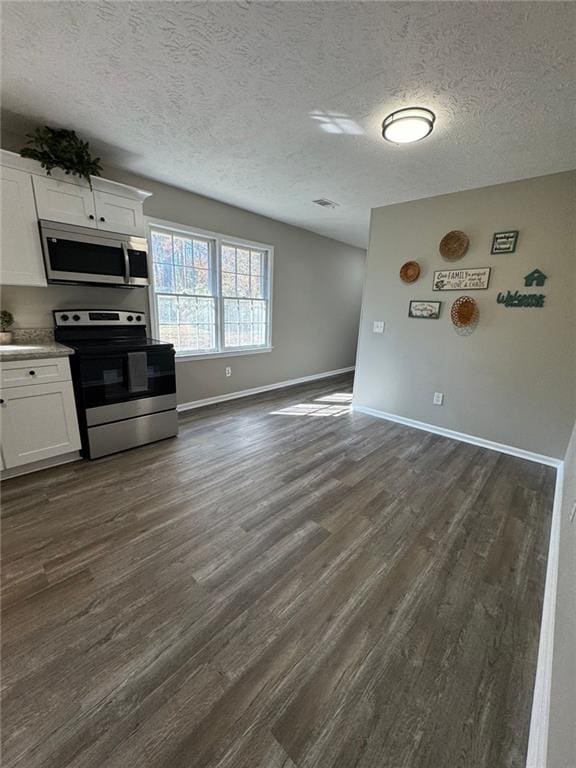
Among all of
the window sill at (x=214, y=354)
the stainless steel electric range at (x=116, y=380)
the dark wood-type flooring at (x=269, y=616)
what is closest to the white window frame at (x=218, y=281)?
the window sill at (x=214, y=354)

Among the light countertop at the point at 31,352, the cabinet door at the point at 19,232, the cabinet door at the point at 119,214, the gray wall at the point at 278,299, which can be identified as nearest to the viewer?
the light countertop at the point at 31,352

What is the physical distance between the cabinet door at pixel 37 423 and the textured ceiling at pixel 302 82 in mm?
1982

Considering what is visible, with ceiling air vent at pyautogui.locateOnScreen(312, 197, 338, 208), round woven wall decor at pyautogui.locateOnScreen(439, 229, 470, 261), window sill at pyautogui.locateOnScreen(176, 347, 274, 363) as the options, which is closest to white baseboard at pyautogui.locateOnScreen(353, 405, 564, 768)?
round woven wall decor at pyautogui.locateOnScreen(439, 229, 470, 261)

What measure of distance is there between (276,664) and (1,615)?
1.26 metres

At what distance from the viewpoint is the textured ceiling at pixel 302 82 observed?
1.35 m

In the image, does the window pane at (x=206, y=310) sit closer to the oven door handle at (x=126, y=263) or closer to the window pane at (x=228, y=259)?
the window pane at (x=228, y=259)

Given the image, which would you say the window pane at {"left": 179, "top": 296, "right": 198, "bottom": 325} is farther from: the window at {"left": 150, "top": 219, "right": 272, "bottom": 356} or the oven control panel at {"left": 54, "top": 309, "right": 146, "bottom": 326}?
the oven control panel at {"left": 54, "top": 309, "right": 146, "bottom": 326}

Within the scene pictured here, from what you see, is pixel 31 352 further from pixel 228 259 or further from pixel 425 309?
pixel 425 309

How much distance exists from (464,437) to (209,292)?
3.57 m

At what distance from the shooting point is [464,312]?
3.20 m

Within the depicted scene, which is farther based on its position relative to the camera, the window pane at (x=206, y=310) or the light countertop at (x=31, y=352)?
the window pane at (x=206, y=310)

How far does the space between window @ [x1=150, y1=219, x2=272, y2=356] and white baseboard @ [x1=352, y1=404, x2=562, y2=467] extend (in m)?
2.04

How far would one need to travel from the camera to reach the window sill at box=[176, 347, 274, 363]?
12.6ft

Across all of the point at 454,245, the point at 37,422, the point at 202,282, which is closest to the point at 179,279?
the point at 202,282
